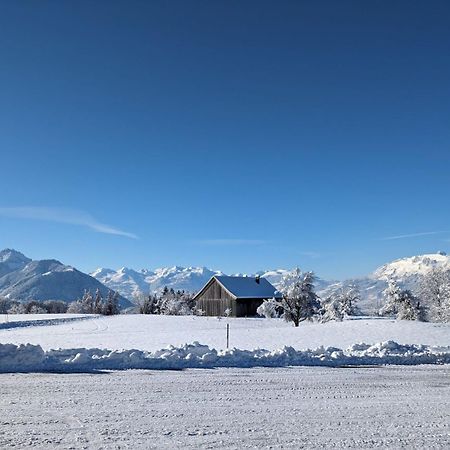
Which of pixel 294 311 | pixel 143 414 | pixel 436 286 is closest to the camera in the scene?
pixel 143 414

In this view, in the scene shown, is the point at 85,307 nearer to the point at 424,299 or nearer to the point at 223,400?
the point at 424,299

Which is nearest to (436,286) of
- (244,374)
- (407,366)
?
(407,366)

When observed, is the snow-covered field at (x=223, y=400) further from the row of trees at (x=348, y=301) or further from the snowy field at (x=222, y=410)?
the row of trees at (x=348, y=301)

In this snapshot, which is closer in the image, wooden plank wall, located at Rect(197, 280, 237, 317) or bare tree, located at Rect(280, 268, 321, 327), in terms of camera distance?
bare tree, located at Rect(280, 268, 321, 327)

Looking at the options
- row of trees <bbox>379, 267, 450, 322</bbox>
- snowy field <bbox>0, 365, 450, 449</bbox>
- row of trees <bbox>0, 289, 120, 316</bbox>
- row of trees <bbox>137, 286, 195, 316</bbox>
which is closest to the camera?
snowy field <bbox>0, 365, 450, 449</bbox>

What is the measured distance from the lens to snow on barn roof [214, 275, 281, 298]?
68.8 meters

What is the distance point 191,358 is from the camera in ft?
48.4

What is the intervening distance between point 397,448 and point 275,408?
2664 millimetres

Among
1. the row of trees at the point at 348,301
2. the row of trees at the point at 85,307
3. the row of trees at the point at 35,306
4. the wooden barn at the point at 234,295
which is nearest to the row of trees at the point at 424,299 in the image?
the row of trees at the point at 348,301

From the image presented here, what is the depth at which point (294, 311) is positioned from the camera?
1722 inches

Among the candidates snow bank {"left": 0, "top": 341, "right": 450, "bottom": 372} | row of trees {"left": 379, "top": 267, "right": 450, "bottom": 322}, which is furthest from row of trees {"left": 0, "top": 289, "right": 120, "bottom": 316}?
snow bank {"left": 0, "top": 341, "right": 450, "bottom": 372}

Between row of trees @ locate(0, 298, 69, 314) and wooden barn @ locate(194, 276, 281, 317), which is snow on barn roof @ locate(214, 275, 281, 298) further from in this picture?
row of trees @ locate(0, 298, 69, 314)

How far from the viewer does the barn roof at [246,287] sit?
68750 mm

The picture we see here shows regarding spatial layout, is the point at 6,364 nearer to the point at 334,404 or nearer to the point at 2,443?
the point at 2,443
